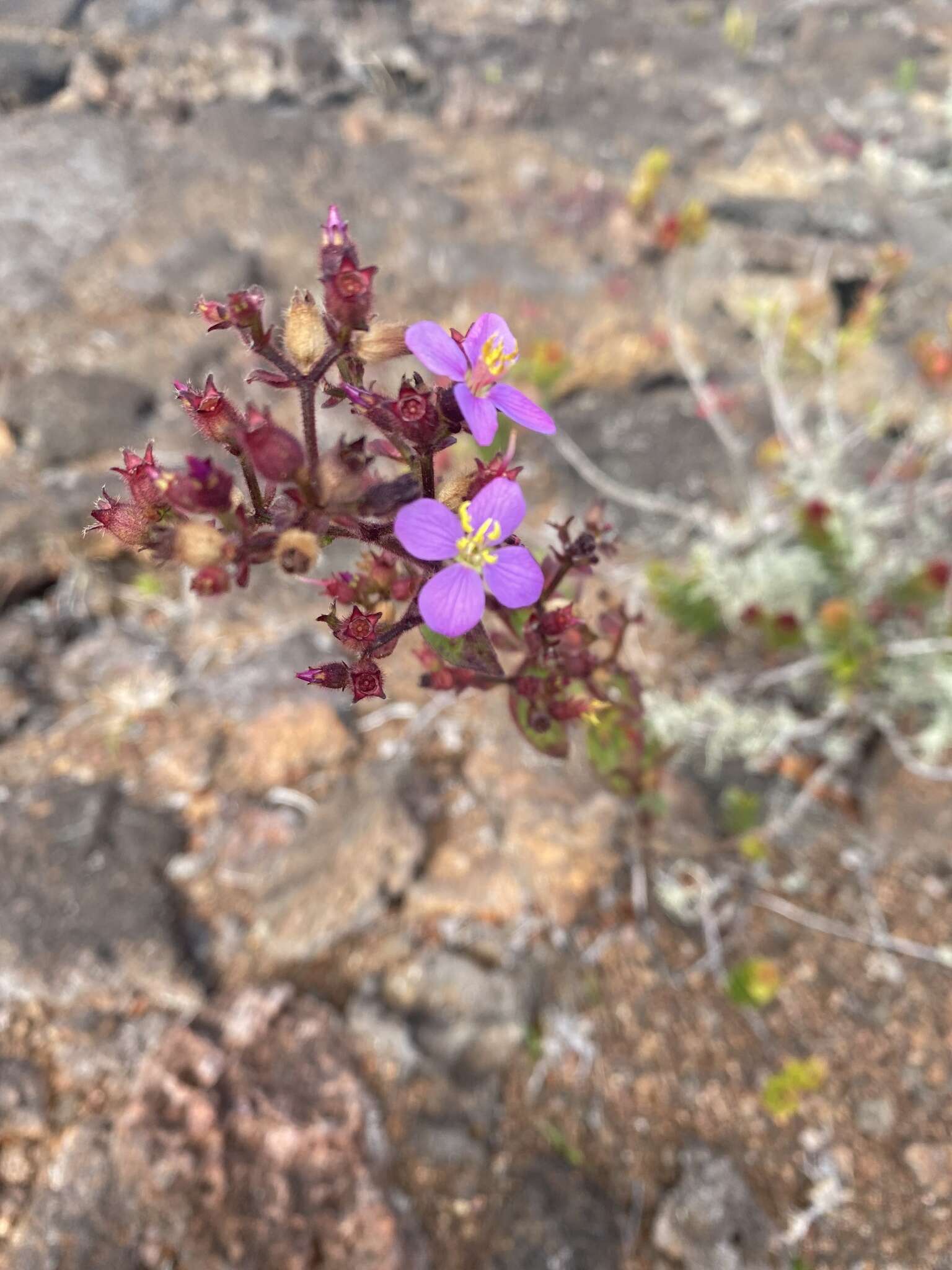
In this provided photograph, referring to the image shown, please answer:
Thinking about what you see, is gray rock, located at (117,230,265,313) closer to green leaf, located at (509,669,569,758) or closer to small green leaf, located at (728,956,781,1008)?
green leaf, located at (509,669,569,758)

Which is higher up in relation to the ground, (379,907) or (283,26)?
(283,26)

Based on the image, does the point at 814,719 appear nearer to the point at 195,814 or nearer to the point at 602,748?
the point at 602,748

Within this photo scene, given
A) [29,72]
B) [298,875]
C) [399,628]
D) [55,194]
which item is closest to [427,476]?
[399,628]

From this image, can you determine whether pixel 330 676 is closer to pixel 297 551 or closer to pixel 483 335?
pixel 297 551

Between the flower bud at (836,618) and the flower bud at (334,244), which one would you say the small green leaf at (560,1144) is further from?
the flower bud at (334,244)

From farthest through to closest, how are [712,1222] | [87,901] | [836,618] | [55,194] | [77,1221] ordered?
[55,194] → [836,618] → [87,901] → [712,1222] → [77,1221]

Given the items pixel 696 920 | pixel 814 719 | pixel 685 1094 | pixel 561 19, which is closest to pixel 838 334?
pixel 814 719
